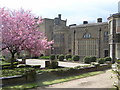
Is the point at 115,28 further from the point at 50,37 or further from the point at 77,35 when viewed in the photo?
the point at 50,37

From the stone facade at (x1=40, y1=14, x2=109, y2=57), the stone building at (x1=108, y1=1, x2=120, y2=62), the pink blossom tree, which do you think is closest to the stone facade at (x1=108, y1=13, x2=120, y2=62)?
the stone building at (x1=108, y1=1, x2=120, y2=62)

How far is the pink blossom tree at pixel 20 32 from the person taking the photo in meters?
13.3

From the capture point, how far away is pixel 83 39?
36.1m

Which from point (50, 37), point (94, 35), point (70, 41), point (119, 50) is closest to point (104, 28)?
point (94, 35)

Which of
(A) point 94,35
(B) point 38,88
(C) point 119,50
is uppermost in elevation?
(A) point 94,35

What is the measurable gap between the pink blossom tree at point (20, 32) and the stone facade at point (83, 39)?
67.5 feet

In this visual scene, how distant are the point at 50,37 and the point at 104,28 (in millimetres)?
21799

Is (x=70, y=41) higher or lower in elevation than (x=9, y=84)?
higher

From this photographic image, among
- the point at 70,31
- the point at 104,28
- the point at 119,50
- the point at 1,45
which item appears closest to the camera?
the point at 1,45

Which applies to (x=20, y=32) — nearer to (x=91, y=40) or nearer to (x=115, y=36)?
(x=115, y=36)

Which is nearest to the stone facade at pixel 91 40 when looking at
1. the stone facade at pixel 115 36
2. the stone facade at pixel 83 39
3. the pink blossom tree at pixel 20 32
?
the stone facade at pixel 83 39

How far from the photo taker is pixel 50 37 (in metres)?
50.4

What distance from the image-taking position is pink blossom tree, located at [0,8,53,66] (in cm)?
1328

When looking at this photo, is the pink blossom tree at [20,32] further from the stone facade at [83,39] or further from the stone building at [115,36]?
the stone facade at [83,39]
